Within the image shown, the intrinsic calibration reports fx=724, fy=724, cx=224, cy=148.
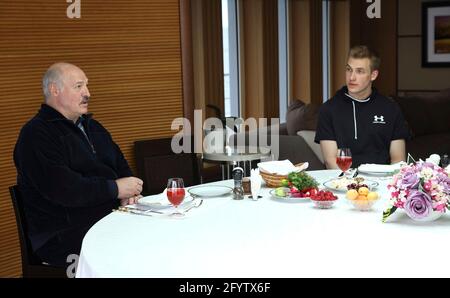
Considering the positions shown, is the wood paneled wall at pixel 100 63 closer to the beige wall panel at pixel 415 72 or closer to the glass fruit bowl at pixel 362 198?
the glass fruit bowl at pixel 362 198

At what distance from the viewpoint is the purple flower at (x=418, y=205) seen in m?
2.32

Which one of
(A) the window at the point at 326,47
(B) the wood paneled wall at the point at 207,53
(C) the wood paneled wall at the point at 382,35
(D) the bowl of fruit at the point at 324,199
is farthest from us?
(A) the window at the point at 326,47

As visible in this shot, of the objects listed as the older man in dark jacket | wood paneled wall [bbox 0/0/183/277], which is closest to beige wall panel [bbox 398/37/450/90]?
wood paneled wall [bbox 0/0/183/277]

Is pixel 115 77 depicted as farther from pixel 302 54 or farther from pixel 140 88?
pixel 302 54

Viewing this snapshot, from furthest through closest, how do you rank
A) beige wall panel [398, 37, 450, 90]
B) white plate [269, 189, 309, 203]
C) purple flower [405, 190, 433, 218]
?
beige wall panel [398, 37, 450, 90] < white plate [269, 189, 309, 203] < purple flower [405, 190, 433, 218]

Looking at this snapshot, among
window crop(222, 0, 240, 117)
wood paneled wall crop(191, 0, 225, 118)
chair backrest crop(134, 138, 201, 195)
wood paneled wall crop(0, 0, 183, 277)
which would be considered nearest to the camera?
wood paneled wall crop(0, 0, 183, 277)

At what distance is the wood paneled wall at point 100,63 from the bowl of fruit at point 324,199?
1731 mm

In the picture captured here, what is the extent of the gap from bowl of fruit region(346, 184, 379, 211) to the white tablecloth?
32 mm

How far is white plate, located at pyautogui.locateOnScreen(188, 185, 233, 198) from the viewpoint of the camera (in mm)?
2867

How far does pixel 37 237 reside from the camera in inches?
116

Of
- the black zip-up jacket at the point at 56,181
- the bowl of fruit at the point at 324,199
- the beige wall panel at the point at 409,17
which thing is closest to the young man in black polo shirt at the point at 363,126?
the bowl of fruit at the point at 324,199

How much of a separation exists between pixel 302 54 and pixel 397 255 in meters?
6.27

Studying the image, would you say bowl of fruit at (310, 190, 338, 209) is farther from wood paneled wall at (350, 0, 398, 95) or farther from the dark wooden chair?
wood paneled wall at (350, 0, 398, 95)

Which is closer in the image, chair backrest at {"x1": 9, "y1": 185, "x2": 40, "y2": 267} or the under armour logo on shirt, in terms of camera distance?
chair backrest at {"x1": 9, "y1": 185, "x2": 40, "y2": 267}
